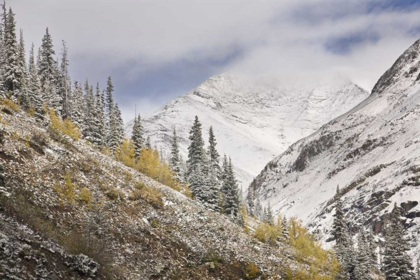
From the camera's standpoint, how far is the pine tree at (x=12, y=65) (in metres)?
48.2

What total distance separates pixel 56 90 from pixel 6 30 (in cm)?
1371

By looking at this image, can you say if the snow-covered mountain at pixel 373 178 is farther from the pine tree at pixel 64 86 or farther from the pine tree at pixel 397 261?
the pine tree at pixel 64 86

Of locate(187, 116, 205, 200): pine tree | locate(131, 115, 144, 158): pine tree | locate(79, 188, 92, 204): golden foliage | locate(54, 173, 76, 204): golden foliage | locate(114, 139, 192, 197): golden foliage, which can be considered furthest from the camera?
locate(131, 115, 144, 158): pine tree

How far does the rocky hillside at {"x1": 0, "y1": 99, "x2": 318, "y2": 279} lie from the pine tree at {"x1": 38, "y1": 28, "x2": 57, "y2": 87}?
30427mm

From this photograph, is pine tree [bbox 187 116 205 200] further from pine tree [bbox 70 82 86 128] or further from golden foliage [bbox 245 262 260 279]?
golden foliage [bbox 245 262 260 279]

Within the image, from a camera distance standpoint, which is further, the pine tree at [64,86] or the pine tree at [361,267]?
the pine tree at [64,86]

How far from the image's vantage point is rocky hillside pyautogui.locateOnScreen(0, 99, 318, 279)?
16641 millimetres

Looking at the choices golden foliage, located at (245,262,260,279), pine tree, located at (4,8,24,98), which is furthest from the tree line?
golden foliage, located at (245,262,260,279)

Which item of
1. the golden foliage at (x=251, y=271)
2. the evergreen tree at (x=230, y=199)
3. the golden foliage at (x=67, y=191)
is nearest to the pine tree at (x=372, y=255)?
the evergreen tree at (x=230, y=199)

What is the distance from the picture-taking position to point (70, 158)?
1237 inches

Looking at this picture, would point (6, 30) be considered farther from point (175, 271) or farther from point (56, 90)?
point (175, 271)

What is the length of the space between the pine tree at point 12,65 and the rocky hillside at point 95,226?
13.9 meters

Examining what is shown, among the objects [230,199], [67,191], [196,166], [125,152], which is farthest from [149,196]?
[125,152]

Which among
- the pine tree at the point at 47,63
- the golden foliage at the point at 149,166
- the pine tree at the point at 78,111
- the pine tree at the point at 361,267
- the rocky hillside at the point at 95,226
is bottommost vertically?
the pine tree at the point at 361,267
